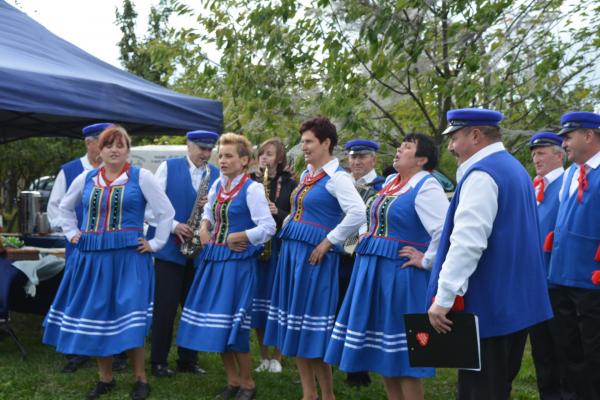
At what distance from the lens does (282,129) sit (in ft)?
26.6

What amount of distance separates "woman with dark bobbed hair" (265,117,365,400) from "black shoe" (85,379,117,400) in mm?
1207

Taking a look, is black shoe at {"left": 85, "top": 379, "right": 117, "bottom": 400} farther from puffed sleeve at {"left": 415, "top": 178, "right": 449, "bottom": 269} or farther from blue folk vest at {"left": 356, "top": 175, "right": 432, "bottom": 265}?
puffed sleeve at {"left": 415, "top": 178, "right": 449, "bottom": 269}

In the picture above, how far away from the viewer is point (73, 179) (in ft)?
21.0

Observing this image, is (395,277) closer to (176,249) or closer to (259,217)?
(259,217)

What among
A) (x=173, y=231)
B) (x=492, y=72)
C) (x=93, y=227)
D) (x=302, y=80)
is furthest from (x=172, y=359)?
(x=492, y=72)

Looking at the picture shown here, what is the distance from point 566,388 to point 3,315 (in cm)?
447

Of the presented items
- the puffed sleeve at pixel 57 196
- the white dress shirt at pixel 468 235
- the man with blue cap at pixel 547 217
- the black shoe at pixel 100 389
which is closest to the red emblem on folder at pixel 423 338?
the white dress shirt at pixel 468 235

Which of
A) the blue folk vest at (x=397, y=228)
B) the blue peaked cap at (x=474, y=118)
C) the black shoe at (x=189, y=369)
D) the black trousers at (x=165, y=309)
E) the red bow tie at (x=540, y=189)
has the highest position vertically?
the blue peaked cap at (x=474, y=118)

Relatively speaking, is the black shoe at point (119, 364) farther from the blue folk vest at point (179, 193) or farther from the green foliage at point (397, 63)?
the green foliage at point (397, 63)

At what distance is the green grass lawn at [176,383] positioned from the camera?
17.9 ft

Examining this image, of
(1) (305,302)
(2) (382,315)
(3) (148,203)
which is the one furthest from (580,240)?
(3) (148,203)

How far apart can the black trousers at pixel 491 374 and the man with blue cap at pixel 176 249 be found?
3098mm

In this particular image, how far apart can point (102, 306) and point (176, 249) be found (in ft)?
3.59

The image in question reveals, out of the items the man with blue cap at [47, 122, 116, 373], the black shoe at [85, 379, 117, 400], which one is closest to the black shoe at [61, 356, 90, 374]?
the man with blue cap at [47, 122, 116, 373]
